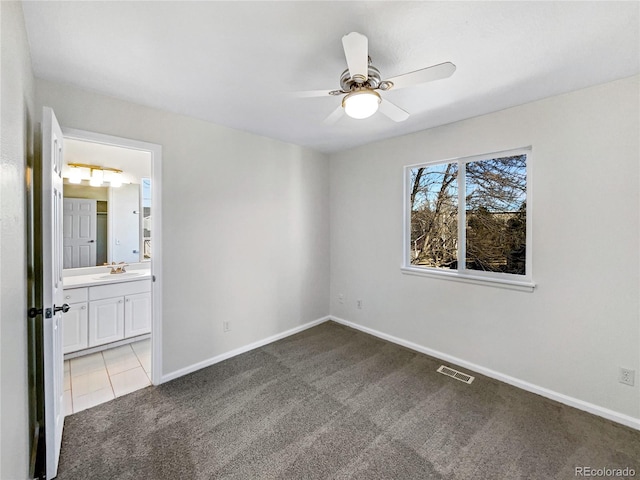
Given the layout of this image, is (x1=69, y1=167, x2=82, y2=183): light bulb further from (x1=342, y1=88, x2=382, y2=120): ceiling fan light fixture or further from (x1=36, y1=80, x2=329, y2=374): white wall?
(x1=342, y1=88, x2=382, y2=120): ceiling fan light fixture

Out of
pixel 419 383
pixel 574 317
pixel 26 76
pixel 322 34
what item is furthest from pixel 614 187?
pixel 26 76

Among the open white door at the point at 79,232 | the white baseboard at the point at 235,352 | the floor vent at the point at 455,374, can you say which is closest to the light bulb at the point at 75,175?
the open white door at the point at 79,232

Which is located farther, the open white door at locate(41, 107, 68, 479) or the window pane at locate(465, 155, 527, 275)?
the window pane at locate(465, 155, 527, 275)

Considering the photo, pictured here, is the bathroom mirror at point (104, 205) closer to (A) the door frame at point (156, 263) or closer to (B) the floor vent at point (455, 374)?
(A) the door frame at point (156, 263)

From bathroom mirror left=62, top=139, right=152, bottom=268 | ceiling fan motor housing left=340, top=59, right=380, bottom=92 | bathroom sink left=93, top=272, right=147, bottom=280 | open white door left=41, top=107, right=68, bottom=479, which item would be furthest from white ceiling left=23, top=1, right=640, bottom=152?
bathroom sink left=93, top=272, right=147, bottom=280

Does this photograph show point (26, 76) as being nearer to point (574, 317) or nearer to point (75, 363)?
point (75, 363)

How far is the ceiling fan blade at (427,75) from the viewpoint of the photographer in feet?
4.47

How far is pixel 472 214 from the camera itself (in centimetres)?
282

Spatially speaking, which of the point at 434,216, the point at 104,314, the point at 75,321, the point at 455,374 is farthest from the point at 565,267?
the point at 75,321

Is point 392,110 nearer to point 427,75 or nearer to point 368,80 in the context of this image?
point 368,80

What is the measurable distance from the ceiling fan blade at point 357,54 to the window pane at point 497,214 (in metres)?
1.80

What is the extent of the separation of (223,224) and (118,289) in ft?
5.00

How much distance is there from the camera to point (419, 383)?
8.26 feet

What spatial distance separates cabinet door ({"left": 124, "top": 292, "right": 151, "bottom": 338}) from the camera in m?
3.31
